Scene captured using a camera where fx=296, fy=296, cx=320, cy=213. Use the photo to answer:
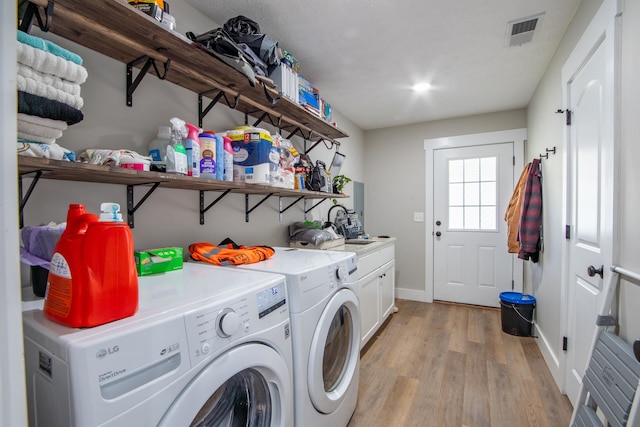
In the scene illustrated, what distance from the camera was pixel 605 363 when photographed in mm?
1121

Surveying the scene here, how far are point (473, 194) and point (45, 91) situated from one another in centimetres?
374

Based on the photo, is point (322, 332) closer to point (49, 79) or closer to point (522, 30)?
point (49, 79)

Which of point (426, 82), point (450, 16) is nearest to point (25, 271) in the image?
point (450, 16)

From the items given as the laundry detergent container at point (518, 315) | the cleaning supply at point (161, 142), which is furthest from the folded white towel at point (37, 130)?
the laundry detergent container at point (518, 315)

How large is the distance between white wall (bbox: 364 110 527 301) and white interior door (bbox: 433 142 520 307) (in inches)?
7.7

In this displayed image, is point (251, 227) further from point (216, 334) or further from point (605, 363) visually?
point (605, 363)

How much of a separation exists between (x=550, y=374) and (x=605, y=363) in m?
1.22

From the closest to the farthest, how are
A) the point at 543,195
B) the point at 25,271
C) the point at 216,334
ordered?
the point at 216,334 < the point at 25,271 < the point at 543,195

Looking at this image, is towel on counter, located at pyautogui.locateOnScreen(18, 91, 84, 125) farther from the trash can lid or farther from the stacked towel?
the trash can lid

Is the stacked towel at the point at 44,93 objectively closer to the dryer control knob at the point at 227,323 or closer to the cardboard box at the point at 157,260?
the cardboard box at the point at 157,260

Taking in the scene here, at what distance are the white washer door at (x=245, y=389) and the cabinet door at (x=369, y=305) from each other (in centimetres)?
129

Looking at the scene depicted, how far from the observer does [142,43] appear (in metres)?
1.16

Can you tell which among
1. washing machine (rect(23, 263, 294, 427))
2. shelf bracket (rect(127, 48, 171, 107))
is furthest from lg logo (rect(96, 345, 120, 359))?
shelf bracket (rect(127, 48, 171, 107))

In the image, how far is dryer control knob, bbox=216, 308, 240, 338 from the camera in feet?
2.50
